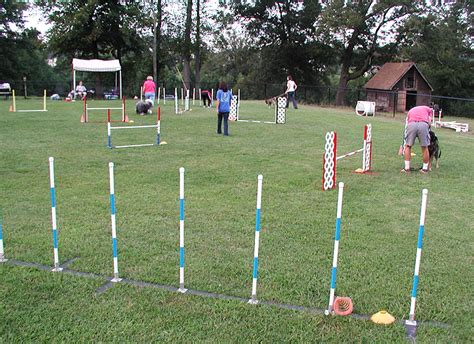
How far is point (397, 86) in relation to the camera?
37.0 metres

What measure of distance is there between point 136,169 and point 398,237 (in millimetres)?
5475

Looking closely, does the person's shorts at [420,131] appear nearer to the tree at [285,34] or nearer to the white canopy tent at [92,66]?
the white canopy tent at [92,66]

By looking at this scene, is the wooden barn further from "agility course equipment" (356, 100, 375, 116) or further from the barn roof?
"agility course equipment" (356, 100, 375, 116)

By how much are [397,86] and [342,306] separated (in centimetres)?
3610

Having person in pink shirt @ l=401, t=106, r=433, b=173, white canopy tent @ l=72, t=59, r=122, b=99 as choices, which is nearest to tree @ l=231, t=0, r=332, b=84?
white canopy tent @ l=72, t=59, r=122, b=99

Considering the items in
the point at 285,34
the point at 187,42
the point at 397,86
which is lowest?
the point at 397,86

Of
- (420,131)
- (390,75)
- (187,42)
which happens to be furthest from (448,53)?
(420,131)

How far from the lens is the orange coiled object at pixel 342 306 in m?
3.78

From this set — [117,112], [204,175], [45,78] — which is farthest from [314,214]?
[45,78]

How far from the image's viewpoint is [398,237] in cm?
573

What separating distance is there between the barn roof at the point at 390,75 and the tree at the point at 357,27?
2268 millimetres

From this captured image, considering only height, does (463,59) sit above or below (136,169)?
above

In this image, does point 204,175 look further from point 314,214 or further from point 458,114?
point 458,114

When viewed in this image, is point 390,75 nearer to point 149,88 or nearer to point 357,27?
point 357,27
